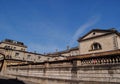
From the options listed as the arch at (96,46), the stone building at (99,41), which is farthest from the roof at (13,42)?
the arch at (96,46)

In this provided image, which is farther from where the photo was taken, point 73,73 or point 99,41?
point 99,41

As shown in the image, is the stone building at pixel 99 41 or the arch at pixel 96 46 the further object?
the arch at pixel 96 46

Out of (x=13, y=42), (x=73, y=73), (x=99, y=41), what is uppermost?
(x=13, y=42)

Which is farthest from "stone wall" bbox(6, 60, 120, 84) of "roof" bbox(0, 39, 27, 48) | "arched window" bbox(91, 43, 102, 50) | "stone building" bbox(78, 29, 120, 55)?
"roof" bbox(0, 39, 27, 48)

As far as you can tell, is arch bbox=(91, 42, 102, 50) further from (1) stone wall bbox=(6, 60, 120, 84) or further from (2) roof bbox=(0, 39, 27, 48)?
(2) roof bbox=(0, 39, 27, 48)

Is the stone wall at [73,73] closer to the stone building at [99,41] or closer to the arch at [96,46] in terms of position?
the stone building at [99,41]

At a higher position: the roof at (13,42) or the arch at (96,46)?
the roof at (13,42)

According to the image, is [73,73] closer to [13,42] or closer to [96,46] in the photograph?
[96,46]

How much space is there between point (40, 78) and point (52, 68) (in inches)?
89.9

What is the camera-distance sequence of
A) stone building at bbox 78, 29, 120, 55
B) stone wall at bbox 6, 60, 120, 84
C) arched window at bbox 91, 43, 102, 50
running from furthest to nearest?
arched window at bbox 91, 43, 102, 50 < stone building at bbox 78, 29, 120, 55 < stone wall at bbox 6, 60, 120, 84

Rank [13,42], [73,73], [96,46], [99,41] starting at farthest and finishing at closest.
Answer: [13,42], [96,46], [99,41], [73,73]

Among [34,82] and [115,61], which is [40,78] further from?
[115,61]

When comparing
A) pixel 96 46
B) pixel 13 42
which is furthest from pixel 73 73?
pixel 13 42

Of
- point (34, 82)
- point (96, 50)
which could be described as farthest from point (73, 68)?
point (96, 50)
